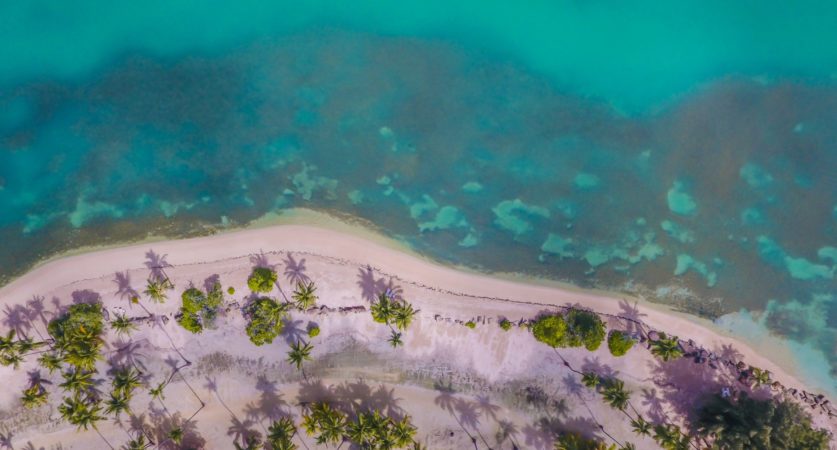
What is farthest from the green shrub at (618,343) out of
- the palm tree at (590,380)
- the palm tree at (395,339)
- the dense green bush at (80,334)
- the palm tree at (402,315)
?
the dense green bush at (80,334)

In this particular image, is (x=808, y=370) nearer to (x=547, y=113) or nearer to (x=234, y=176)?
(x=547, y=113)

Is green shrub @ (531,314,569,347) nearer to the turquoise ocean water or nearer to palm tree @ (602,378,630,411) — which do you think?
the turquoise ocean water

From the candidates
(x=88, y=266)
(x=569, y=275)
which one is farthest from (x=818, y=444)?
(x=88, y=266)

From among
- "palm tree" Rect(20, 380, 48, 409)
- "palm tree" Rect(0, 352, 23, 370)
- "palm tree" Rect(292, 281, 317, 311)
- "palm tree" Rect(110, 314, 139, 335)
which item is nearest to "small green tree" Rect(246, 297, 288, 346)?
"palm tree" Rect(292, 281, 317, 311)

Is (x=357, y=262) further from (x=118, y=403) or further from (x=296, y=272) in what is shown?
(x=118, y=403)

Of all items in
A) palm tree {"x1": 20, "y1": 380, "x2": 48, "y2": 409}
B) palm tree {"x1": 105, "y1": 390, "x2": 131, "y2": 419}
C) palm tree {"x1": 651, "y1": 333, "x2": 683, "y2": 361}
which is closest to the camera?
palm tree {"x1": 20, "y1": 380, "x2": 48, "y2": 409}

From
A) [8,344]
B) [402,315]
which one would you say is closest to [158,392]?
[8,344]
